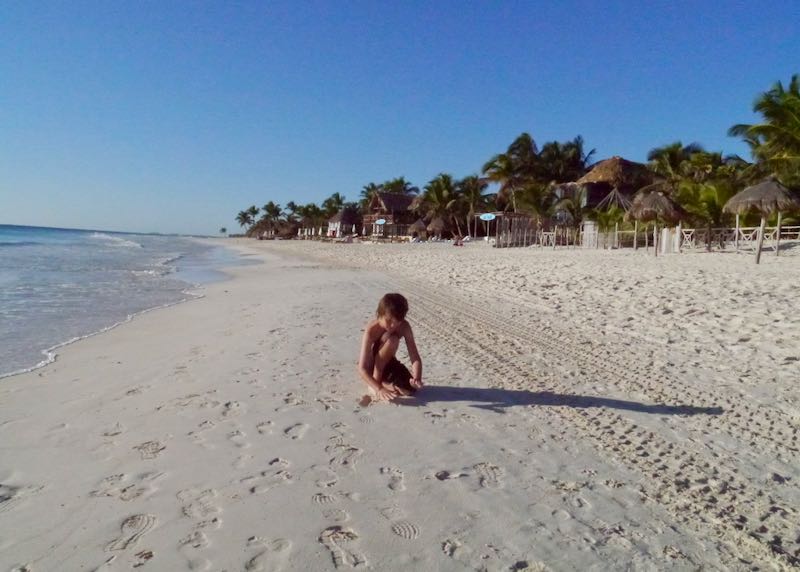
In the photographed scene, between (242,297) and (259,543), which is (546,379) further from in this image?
(242,297)

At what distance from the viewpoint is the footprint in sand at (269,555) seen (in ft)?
6.65

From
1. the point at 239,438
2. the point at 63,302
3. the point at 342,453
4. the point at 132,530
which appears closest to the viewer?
the point at 132,530

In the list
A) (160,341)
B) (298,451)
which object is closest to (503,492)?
(298,451)

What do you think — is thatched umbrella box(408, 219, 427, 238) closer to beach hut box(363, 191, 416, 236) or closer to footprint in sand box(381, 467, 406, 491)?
beach hut box(363, 191, 416, 236)

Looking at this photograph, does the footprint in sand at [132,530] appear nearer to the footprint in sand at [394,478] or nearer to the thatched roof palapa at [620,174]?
the footprint in sand at [394,478]

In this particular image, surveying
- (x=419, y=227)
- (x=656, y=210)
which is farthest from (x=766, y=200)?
(x=419, y=227)

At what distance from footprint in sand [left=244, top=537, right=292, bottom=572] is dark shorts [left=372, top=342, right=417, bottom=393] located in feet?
6.22

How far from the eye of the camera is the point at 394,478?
2.76 m

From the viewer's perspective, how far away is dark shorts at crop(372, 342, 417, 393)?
13.1 ft

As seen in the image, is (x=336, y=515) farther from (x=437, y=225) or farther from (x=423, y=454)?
(x=437, y=225)

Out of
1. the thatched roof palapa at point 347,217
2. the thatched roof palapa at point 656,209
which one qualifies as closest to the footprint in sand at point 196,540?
the thatched roof palapa at point 656,209

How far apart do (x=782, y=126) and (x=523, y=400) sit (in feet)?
72.3

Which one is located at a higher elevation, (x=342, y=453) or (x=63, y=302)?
(x=342, y=453)

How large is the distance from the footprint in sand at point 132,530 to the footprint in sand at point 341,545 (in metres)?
0.75
